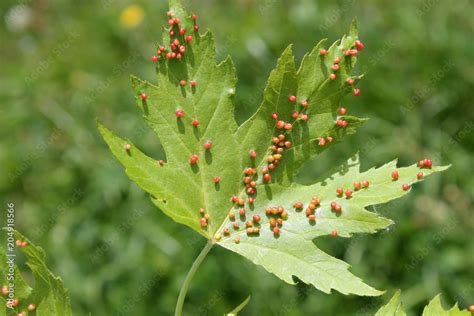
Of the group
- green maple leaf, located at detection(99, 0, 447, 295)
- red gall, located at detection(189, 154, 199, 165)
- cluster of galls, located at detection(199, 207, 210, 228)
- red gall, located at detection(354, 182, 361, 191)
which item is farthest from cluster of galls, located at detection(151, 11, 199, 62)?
red gall, located at detection(354, 182, 361, 191)

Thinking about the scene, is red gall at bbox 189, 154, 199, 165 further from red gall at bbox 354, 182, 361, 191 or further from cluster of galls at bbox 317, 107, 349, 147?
red gall at bbox 354, 182, 361, 191

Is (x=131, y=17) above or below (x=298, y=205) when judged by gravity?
above

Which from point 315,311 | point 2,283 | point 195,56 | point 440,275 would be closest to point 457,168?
point 440,275

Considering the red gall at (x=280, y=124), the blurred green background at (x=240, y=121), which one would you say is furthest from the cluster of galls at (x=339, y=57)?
the blurred green background at (x=240, y=121)

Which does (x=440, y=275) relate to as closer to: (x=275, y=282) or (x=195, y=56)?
(x=275, y=282)

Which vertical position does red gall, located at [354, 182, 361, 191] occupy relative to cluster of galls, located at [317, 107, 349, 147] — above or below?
below

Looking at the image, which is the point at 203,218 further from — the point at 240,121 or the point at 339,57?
the point at 240,121

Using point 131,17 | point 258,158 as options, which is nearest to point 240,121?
point 131,17
